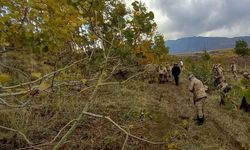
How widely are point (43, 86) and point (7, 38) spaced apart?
108 centimetres

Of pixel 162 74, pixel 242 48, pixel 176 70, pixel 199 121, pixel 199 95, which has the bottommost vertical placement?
pixel 242 48

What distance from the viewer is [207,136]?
438 inches

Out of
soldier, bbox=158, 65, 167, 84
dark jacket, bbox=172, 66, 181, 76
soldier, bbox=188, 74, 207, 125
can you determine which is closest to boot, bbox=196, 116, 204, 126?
soldier, bbox=188, 74, 207, 125

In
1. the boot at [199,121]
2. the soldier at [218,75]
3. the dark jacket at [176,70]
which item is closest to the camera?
the boot at [199,121]

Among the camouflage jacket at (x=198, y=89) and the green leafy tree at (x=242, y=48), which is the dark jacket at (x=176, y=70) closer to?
the camouflage jacket at (x=198, y=89)

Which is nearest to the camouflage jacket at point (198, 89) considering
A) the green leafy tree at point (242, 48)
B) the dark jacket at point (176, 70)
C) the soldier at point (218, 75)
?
the soldier at point (218, 75)

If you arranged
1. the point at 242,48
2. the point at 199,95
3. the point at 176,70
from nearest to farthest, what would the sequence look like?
1. the point at 199,95
2. the point at 176,70
3. the point at 242,48

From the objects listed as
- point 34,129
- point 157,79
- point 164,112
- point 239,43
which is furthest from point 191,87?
point 239,43

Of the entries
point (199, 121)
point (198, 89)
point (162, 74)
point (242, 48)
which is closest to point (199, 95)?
point (198, 89)

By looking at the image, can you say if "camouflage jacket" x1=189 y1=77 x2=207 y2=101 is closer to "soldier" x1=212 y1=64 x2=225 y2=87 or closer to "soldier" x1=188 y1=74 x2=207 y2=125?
"soldier" x1=188 y1=74 x2=207 y2=125

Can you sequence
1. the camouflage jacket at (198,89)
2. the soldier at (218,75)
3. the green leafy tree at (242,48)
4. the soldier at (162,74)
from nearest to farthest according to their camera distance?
the camouflage jacket at (198,89) < the soldier at (218,75) < the soldier at (162,74) < the green leafy tree at (242,48)

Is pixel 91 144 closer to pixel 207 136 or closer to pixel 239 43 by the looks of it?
pixel 207 136

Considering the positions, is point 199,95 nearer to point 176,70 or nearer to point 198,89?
point 198,89

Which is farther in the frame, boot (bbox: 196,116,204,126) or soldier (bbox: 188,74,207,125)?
boot (bbox: 196,116,204,126)
